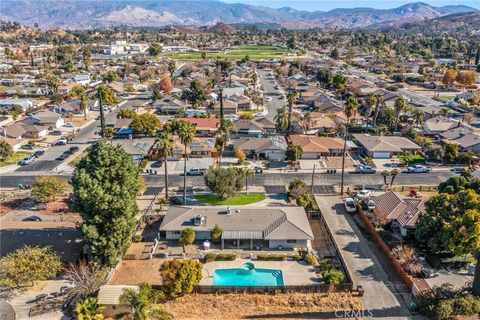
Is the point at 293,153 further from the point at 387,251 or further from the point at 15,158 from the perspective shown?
the point at 15,158

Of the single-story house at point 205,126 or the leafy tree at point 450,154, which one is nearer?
the leafy tree at point 450,154

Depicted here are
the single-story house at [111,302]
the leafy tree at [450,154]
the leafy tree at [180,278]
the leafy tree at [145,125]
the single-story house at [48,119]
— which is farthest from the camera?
the single-story house at [48,119]

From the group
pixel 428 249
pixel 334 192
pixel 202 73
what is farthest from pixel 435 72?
pixel 428 249

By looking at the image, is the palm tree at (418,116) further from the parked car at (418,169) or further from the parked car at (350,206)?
the parked car at (350,206)

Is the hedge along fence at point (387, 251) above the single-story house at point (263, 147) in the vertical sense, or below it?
below

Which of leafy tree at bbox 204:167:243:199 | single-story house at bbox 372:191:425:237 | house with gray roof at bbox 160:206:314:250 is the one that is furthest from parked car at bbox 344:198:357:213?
leafy tree at bbox 204:167:243:199

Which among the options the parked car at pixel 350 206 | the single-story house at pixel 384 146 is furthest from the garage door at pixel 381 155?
the parked car at pixel 350 206

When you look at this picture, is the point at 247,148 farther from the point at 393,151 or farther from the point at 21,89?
the point at 21,89
